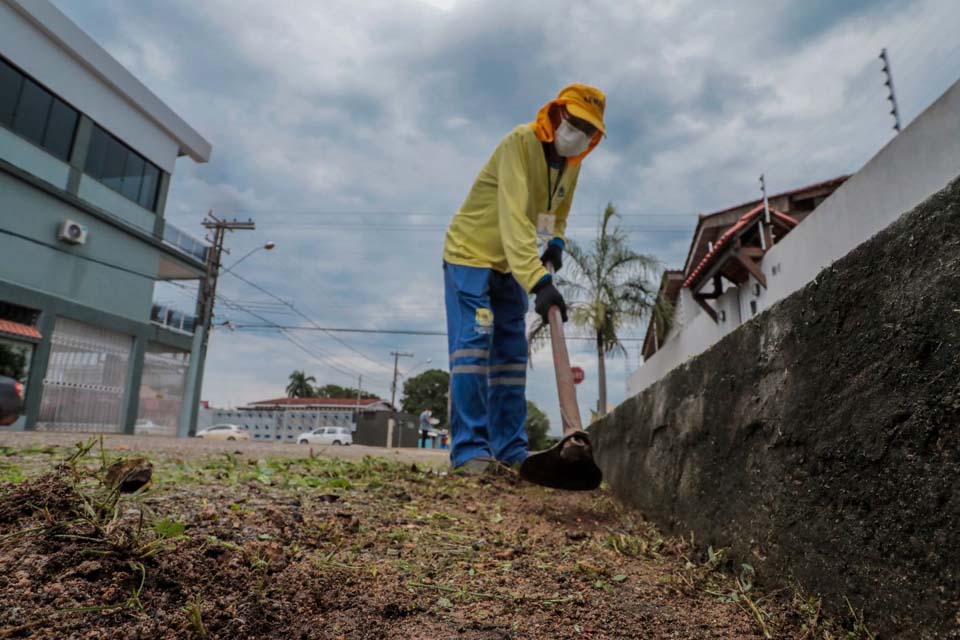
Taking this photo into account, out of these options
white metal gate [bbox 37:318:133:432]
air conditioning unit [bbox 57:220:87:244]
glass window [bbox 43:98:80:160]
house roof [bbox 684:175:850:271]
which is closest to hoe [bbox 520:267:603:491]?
house roof [bbox 684:175:850:271]

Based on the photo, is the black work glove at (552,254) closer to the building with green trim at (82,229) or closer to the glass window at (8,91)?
the building with green trim at (82,229)

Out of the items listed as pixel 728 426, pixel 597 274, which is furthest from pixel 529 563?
pixel 597 274

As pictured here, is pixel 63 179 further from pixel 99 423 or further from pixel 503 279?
pixel 503 279

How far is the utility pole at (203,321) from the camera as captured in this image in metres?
22.1

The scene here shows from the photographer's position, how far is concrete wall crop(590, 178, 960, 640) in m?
0.82

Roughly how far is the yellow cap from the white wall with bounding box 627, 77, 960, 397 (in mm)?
1330

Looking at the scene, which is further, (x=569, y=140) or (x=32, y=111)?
(x=32, y=111)

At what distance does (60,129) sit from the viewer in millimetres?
15984

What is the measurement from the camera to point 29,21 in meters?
14.5

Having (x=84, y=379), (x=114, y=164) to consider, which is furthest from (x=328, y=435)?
(x=114, y=164)

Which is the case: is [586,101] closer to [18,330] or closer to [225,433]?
[18,330]

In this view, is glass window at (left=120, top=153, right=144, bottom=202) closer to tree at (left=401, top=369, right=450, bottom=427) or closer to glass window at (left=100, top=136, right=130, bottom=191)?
glass window at (left=100, top=136, right=130, bottom=191)

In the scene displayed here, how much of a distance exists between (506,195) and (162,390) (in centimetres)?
2256

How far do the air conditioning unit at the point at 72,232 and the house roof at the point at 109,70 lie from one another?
4.69 metres
